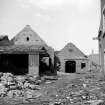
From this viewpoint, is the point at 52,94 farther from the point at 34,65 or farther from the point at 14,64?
the point at 14,64

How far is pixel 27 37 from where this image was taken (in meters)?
31.9

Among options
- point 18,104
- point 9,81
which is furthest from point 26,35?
point 18,104

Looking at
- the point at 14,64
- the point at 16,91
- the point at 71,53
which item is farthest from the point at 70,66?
the point at 16,91

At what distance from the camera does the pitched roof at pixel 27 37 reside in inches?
1238

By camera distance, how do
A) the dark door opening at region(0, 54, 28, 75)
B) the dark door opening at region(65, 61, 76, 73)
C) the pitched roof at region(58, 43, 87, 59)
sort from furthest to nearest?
the dark door opening at region(65, 61, 76, 73) → the pitched roof at region(58, 43, 87, 59) → the dark door opening at region(0, 54, 28, 75)

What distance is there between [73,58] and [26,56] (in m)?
12.3

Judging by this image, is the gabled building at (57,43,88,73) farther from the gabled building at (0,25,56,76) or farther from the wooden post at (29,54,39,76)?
the wooden post at (29,54,39,76)

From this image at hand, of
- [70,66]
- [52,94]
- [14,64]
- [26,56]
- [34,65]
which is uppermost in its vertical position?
[26,56]

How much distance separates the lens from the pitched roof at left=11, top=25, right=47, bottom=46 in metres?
31.4

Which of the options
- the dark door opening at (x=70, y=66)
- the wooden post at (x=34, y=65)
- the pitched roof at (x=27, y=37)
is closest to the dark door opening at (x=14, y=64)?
the wooden post at (x=34, y=65)

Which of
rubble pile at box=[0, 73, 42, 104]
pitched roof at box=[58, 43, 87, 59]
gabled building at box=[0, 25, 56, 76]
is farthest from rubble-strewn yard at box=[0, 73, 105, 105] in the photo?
pitched roof at box=[58, 43, 87, 59]

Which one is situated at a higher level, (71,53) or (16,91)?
(71,53)

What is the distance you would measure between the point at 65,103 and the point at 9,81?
22.2 feet

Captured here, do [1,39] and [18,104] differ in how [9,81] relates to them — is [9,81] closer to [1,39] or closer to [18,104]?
[18,104]
